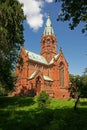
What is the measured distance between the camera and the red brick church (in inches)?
2700

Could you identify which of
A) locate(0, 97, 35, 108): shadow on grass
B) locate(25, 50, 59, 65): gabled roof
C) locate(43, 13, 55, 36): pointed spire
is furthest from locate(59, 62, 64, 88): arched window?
locate(0, 97, 35, 108): shadow on grass

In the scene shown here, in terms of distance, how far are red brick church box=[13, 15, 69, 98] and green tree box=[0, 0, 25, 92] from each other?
3320 centimetres

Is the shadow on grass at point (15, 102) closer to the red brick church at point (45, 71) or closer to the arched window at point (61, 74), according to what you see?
the red brick church at point (45, 71)

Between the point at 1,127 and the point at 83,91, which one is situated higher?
the point at 83,91

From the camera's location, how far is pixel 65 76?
80875 mm

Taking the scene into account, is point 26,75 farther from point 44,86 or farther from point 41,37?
point 41,37

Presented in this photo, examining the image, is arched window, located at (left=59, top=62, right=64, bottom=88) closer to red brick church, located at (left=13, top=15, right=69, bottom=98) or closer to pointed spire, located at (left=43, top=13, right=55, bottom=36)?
red brick church, located at (left=13, top=15, right=69, bottom=98)

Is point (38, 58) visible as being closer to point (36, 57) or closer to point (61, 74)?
point (36, 57)

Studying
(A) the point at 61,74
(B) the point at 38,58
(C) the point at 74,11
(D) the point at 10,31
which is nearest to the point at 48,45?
(B) the point at 38,58

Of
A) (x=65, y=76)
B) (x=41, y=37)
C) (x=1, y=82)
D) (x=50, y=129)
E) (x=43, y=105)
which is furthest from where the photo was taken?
(x=41, y=37)

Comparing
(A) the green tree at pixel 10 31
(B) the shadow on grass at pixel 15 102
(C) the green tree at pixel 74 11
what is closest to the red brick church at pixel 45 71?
(B) the shadow on grass at pixel 15 102

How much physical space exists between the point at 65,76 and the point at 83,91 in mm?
50164

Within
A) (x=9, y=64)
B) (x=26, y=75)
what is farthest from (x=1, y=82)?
(x=26, y=75)

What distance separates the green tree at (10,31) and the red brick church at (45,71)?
33.2m
